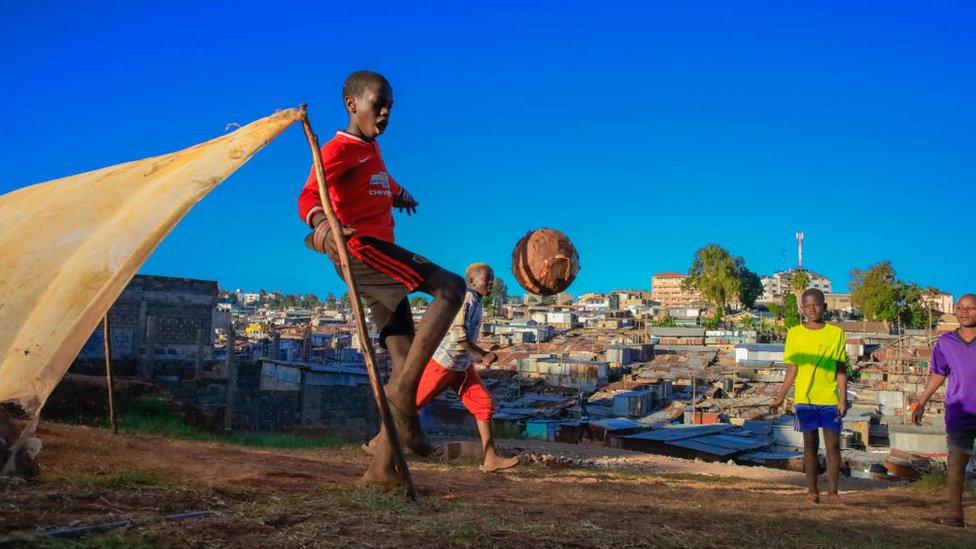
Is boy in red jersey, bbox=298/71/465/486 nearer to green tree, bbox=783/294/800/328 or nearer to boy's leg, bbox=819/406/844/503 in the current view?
boy's leg, bbox=819/406/844/503

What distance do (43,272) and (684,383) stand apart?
32885 mm

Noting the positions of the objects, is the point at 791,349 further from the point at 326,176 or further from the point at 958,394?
the point at 326,176

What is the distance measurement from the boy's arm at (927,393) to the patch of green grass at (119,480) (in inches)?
162

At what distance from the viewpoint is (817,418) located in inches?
213

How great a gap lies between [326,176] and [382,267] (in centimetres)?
46

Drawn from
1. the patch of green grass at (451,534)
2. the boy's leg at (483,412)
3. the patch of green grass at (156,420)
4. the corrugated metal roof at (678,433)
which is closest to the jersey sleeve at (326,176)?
the patch of green grass at (451,534)

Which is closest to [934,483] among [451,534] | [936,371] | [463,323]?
[936,371]

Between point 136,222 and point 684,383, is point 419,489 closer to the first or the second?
point 136,222

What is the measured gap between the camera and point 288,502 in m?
2.80

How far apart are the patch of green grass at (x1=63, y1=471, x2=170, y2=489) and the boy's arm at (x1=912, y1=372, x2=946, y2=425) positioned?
4118 mm

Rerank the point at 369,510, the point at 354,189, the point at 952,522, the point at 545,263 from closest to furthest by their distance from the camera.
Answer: the point at 369,510 < the point at 354,189 < the point at 952,522 < the point at 545,263

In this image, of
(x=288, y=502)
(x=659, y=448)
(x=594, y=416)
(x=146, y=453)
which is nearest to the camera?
(x=288, y=502)

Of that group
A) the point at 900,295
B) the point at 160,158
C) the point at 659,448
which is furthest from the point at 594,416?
the point at 900,295

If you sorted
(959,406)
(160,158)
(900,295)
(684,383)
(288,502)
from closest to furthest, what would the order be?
(288,502) → (160,158) → (959,406) → (684,383) → (900,295)
